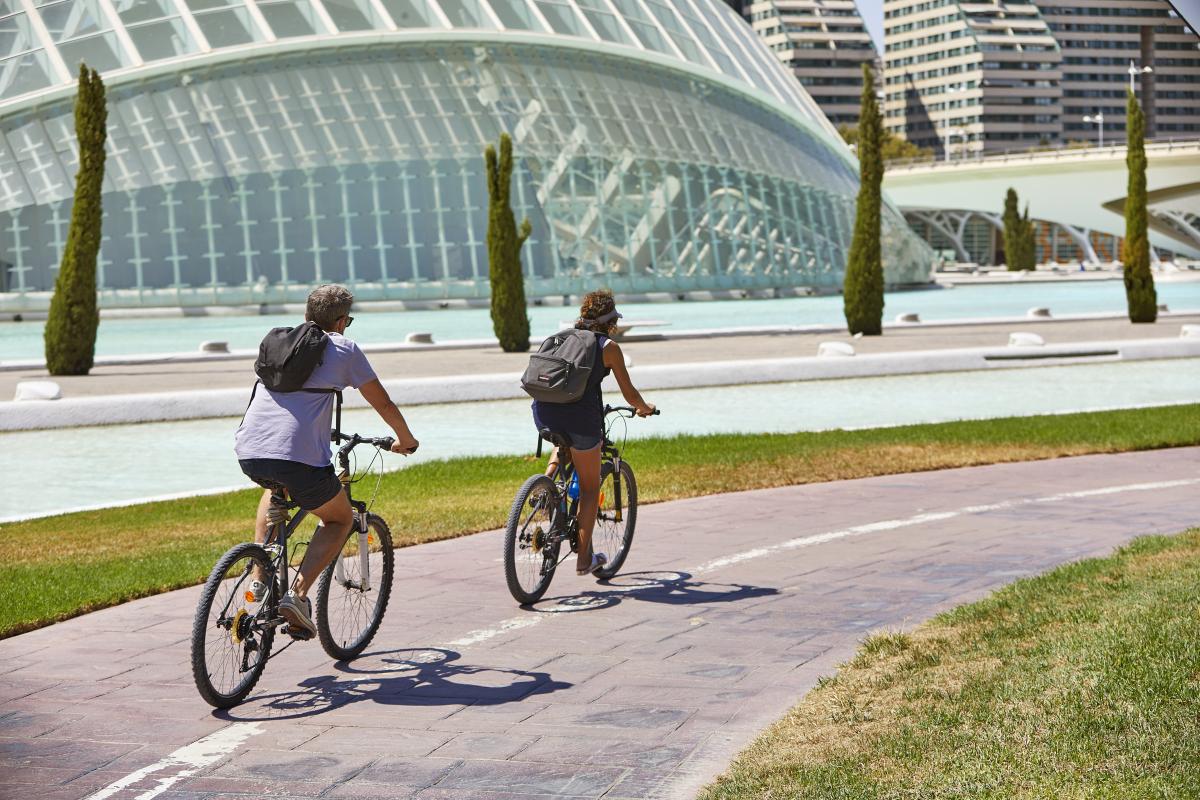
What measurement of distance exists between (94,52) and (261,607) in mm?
43063

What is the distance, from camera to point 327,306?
23.9ft

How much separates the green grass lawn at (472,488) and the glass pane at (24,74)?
111 feet

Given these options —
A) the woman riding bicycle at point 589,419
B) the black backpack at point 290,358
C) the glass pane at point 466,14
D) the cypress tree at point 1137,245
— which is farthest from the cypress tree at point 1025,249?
the black backpack at point 290,358

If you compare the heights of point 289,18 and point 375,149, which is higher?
point 289,18

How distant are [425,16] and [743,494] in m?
39.3

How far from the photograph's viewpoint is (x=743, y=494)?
13875 mm

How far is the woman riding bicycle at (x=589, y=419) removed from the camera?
9.23m

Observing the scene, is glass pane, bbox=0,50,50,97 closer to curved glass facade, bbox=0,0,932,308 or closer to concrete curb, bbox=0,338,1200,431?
curved glass facade, bbox=0,0,932,308

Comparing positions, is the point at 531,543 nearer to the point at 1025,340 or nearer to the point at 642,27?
the point at 1025,340

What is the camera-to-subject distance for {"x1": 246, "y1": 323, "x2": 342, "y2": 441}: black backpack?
707 centimetres

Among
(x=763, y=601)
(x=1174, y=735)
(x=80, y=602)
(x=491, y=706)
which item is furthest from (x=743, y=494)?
(x=1174, y=735)

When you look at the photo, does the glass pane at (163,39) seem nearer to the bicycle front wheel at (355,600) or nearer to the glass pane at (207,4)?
the glass pane at (207,4)

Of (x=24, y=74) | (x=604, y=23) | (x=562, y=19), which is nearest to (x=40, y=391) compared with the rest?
(x=24, y=74)

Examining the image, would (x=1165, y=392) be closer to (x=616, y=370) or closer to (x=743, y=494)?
(x=743, y=494)
